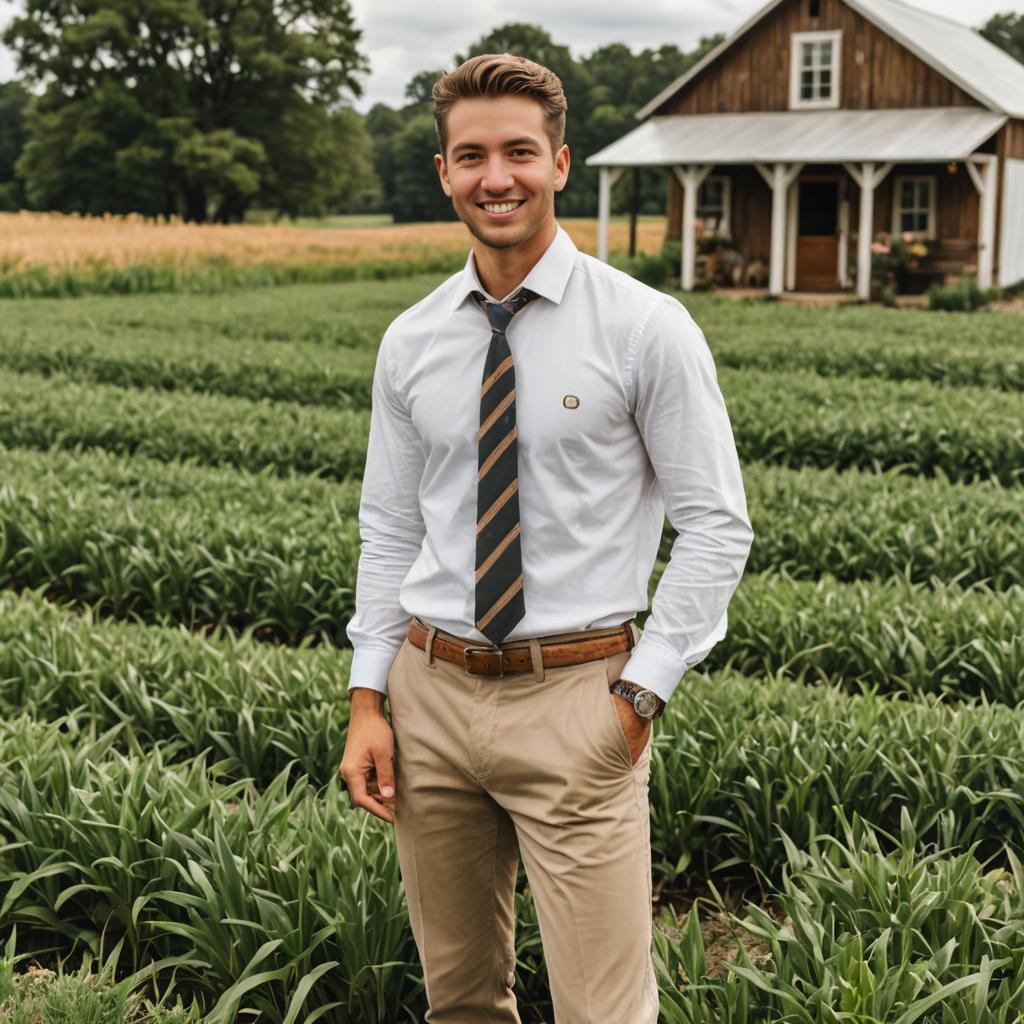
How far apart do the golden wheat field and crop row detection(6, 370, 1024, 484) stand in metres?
15.8

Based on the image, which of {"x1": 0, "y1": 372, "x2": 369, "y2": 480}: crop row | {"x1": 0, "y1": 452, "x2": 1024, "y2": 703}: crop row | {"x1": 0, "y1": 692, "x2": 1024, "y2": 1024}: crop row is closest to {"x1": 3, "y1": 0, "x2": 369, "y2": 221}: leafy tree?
{"x1": 0, "y1": 372, "x2": 369, "y2": 480}: crop row

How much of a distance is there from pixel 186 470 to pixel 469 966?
6984 mm

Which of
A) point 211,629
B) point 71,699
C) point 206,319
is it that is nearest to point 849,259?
point 206,319

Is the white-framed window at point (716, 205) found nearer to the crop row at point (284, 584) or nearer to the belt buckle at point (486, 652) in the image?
the crop row at point (284, 584)

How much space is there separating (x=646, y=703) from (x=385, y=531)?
2.40 feet

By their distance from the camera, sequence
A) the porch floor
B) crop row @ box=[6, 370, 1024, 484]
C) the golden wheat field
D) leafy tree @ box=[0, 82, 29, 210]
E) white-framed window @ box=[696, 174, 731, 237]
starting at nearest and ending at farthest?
crop row @ box=[6, 370, 1024, 484] → the porch floor → the golden wheat field → white-framed window @ box=[696, 174, 731, 237] → leafy tree @ box=[0, 82, 29, 210]

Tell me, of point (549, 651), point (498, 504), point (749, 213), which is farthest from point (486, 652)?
point (749, 213)

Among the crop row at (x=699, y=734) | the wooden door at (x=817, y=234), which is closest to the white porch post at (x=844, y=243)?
the wooden door at (x=817, y=234)

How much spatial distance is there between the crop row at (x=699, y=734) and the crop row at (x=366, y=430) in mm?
4711

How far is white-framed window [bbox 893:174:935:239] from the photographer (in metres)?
27.8

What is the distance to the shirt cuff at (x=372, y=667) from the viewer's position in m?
2.83

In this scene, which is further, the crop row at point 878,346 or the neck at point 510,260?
the crop row at point 878,346

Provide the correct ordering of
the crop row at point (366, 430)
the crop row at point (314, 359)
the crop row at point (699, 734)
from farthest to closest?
1. the crop row at point (314, 359)
2. the crop row at point (366, 430)
3. the crop row at point (699, 734)

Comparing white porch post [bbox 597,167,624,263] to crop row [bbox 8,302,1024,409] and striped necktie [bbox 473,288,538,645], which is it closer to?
crop row [bbox 8,302,1024,409]
